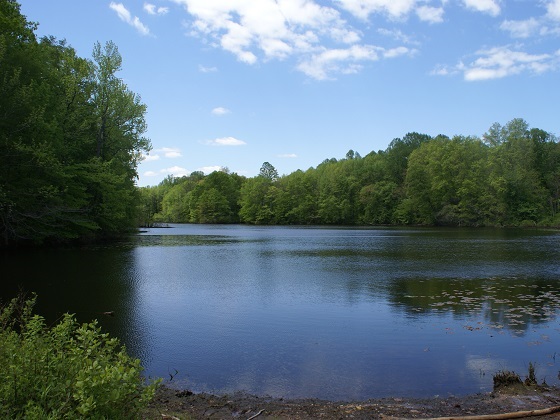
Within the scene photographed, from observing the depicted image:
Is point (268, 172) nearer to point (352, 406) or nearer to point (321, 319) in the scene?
point (321, 319)

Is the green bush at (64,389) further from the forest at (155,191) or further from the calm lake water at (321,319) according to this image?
the forest at (155,191)

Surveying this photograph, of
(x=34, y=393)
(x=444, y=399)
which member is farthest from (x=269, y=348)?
(x=34, y=393)

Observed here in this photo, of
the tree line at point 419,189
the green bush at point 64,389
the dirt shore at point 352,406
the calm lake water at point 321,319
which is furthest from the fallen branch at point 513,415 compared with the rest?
the tree line at point 419,189

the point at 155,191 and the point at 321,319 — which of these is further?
the point at 155,191

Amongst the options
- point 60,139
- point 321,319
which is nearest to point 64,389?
point 321,319

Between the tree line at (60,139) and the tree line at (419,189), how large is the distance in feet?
47.4

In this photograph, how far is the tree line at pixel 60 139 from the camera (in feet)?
75.4

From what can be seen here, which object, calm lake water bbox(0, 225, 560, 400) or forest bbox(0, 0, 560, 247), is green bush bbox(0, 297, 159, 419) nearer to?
calm lake water bbox(0, 225, 560, 400)

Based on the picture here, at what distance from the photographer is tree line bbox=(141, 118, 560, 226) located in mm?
76312

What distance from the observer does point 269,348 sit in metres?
9.67

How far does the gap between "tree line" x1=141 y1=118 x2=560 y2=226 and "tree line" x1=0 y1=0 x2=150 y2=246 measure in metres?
14.5

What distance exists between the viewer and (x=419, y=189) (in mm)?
88125

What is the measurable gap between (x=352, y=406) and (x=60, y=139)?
29.1 metres

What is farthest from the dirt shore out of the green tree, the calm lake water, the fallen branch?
the green tree
